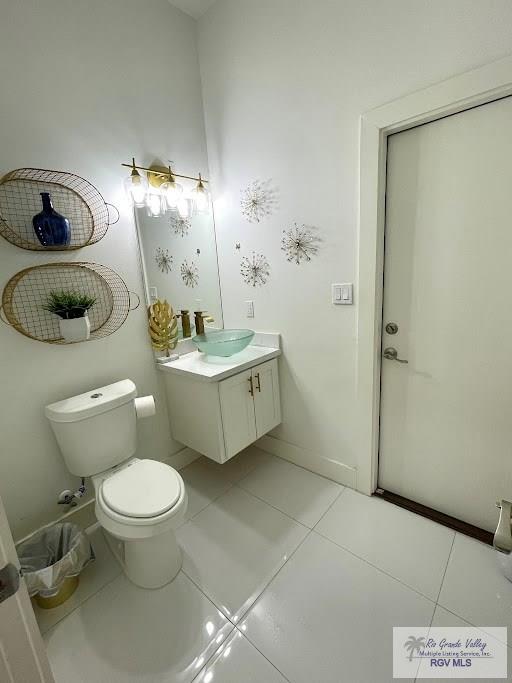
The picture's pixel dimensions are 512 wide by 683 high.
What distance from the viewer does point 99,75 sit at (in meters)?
1.58

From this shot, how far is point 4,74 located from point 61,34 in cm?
37

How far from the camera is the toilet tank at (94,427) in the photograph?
57.3 inches

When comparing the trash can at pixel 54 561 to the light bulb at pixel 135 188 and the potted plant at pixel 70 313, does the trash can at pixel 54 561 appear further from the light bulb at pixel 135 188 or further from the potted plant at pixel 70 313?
the light bulb at pixel 135 188

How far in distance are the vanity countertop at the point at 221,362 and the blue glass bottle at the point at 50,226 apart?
34.5 inches

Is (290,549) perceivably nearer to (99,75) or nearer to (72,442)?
(72,442)

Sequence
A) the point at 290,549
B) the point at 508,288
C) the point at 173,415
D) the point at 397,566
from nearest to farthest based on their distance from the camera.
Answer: the point at 508,288 < the point at 397,566 < the point at 290,549 < the point at 173,415

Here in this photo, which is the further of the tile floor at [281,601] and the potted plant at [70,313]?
the potted plant at [70,313]

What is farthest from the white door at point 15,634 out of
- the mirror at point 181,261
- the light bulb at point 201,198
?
the light bulb at point 201,198

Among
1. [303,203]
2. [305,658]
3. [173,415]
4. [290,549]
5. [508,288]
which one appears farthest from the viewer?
[173,415]

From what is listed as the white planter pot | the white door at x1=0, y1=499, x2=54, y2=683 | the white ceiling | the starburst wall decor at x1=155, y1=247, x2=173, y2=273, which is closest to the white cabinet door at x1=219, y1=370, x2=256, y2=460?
the white planter pot

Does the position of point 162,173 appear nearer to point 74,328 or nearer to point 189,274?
point 189,274

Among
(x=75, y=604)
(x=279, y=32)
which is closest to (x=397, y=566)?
(x=75, y=604)

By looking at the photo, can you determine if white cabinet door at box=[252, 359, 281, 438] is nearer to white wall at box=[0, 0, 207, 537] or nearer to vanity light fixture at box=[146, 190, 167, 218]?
white wall at box=[0, 0, 207, 537]

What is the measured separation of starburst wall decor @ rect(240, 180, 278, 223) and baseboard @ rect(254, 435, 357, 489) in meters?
1.54
